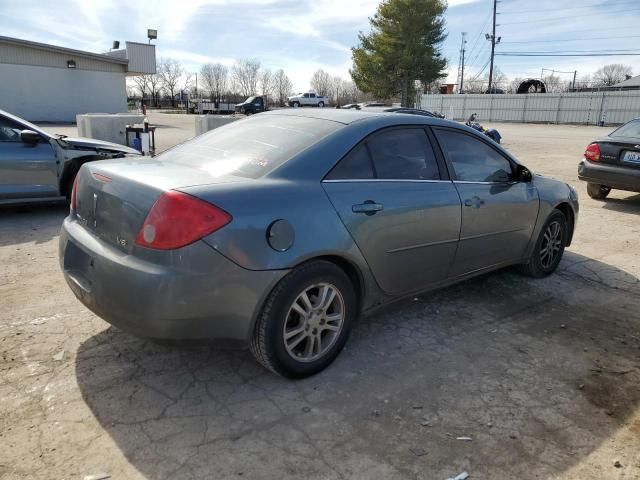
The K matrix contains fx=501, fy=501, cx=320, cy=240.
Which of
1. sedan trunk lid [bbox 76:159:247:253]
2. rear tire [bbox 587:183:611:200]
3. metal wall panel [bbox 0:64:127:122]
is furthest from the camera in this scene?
metal wall panel [bbox 0:64:127:122]

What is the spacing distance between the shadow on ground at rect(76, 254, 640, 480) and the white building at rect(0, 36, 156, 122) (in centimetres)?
3081

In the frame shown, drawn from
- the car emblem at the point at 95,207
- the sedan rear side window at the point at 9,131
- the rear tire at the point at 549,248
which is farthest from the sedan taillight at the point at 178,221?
the sedan rear side window at the point at 9,131

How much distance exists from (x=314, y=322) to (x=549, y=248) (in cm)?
304

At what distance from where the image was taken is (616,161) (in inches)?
320

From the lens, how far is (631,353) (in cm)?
350

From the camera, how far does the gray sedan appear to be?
8.24 feet

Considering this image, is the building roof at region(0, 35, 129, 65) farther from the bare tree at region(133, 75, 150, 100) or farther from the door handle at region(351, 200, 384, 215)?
the bare tree at region(133, 75, 150, 100)

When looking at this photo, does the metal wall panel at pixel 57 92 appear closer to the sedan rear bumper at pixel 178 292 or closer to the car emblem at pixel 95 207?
the car emblem at pixel 95 207

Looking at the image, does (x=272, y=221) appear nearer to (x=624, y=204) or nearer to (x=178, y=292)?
(x=178, y=292)

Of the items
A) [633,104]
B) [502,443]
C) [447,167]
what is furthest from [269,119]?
[633,104]

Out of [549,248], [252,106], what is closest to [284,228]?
[549,248]

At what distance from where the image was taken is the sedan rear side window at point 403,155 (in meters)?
3.32

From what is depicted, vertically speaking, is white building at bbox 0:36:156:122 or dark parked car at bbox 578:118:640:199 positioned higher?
white building at bbox 0:36:156:122

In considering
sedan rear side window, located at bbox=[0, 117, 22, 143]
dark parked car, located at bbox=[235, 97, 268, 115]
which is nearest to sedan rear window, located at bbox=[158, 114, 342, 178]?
sedan rear side window, located at bbox=[0, 117, 22, 143]
